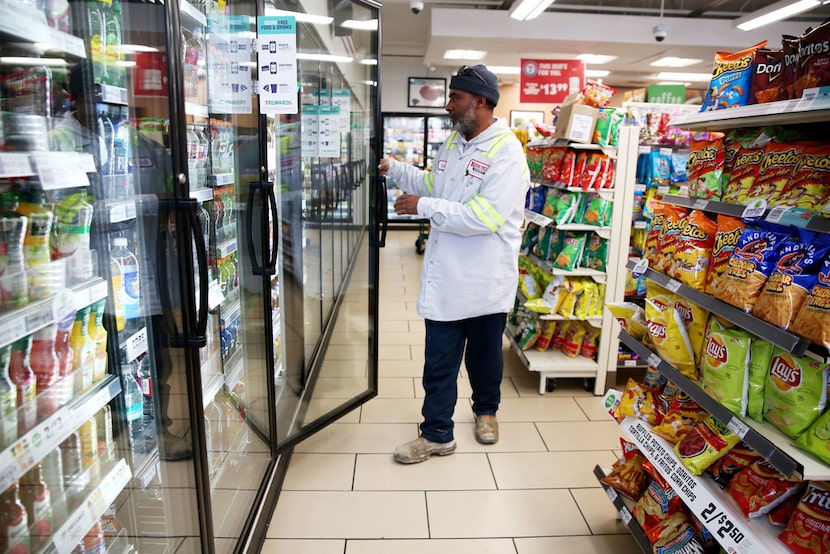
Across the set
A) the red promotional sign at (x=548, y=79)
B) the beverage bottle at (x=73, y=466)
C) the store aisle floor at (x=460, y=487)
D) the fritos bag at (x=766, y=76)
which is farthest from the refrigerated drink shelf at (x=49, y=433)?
the red promotional sign at (x=548, y=79)

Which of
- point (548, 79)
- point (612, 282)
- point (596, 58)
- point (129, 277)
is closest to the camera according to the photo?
point (129, 277)

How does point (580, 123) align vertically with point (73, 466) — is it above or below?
above

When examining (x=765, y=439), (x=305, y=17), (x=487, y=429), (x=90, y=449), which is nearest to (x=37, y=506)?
(x=90, y=449)

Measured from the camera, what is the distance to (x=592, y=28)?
7797 millimetres

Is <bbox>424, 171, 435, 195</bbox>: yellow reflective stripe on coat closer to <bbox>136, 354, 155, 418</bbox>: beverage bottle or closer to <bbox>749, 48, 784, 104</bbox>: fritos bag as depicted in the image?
<bbox>749, 48, 784, 104</bbox>: fritos bag

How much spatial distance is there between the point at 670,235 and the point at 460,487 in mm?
1519

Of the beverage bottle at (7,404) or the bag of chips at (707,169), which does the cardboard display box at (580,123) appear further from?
the beverage bottle at (7,404)

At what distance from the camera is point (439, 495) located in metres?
2.56

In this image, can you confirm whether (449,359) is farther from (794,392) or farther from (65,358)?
(65,358)

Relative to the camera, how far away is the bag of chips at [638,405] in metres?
2.05

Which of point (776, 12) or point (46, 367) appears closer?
point (46, 367)

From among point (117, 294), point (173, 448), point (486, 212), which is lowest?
point (173, 448)

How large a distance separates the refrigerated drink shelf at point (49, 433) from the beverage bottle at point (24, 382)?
0.03 m

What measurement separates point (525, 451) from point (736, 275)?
1701mm
